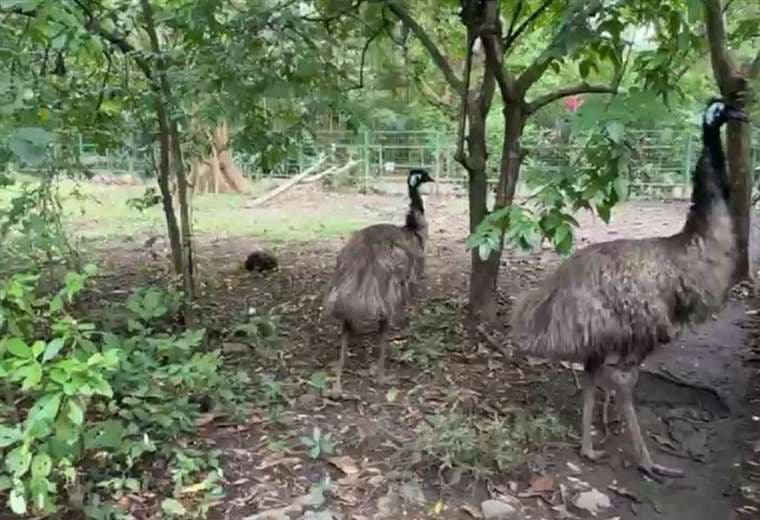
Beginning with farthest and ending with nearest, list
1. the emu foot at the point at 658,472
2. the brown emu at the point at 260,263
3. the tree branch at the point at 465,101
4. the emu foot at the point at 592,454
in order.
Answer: the brown emu at the point at 260,263, the tree branch at the point at 465,101, the emu foot at the point at 592,454, the emu foot at the point at 658,472

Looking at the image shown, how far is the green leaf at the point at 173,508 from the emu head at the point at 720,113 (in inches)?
119

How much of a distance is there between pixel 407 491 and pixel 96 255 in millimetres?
5864

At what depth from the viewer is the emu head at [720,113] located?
14.0 ft

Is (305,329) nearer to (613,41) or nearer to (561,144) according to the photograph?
(561,144)

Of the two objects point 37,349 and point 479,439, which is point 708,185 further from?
point 37,349

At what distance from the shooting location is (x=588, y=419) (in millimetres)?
4141

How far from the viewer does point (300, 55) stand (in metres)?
5.27

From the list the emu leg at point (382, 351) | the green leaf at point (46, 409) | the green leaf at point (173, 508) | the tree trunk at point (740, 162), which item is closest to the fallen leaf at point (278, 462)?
the green leaf at point (173, 508)

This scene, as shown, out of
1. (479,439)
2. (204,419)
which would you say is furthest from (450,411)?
(204,419)

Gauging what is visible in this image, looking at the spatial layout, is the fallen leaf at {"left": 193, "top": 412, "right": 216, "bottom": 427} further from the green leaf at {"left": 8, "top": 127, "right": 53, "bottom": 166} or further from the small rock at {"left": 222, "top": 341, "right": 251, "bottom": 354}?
the green leaf at {"left": 8, "top": 127, "right": 53, "bottom": 166}

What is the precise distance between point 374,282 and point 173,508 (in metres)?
1.91

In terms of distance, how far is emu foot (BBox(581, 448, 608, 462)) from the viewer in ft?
13.4

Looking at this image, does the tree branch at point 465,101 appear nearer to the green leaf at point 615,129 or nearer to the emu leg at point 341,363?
the emu leg at point 341,363

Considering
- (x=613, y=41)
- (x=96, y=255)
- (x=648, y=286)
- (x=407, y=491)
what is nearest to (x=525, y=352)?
(x=648, y=286)
